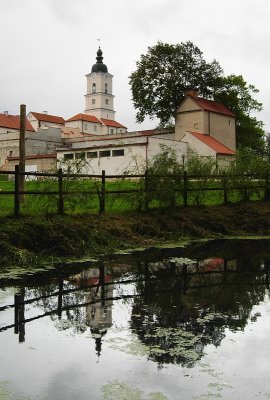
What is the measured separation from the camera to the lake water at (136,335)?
4.20 m

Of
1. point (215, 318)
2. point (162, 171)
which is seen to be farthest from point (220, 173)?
point (215, 318)

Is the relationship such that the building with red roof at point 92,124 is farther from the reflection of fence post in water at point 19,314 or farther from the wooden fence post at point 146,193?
the reflection of fence post in water at point 19,314

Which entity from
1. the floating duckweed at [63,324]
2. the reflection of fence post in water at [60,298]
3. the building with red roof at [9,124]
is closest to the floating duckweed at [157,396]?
the floating duckweed at [63,324]

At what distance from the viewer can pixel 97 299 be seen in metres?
7.16

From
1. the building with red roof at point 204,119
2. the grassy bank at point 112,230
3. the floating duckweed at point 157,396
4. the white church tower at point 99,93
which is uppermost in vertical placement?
the white church tower at point 99,93

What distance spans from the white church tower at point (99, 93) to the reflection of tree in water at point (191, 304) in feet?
342

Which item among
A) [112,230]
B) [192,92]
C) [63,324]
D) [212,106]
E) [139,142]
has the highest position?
[192,92]

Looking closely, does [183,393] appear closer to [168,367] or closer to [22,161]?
[168,367]

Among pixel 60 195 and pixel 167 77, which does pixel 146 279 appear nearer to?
pixel 60 195

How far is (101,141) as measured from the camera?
50969 millimetres

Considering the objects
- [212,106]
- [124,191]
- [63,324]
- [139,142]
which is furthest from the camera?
[212,106]

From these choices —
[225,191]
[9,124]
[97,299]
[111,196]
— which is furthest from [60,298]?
[9,124]

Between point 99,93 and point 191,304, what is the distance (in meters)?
108

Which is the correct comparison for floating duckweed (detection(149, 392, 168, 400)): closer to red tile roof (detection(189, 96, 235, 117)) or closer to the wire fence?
the wire fence
